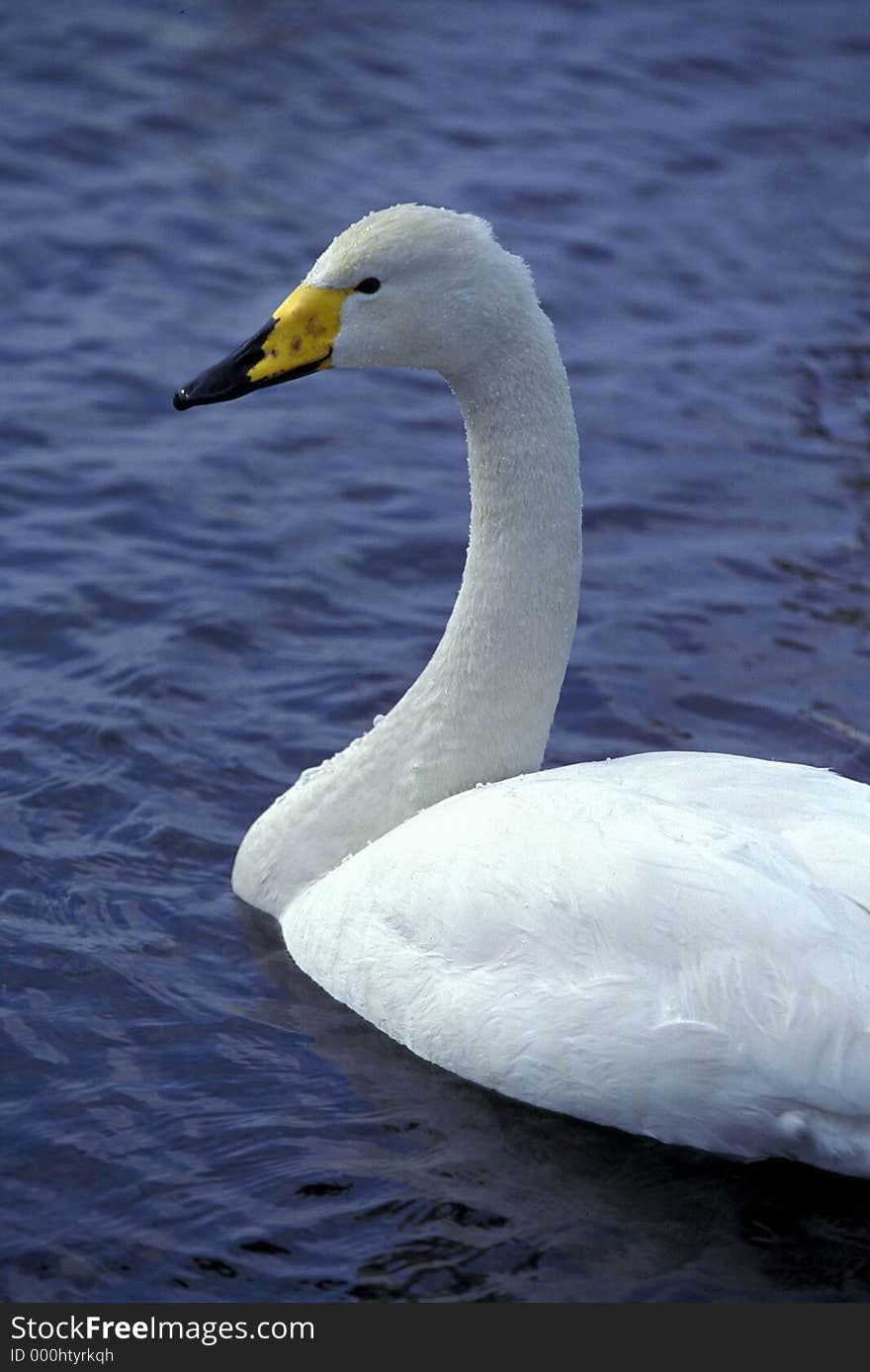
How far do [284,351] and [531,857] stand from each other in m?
1.92

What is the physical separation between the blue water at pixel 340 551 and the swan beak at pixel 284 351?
1827mm

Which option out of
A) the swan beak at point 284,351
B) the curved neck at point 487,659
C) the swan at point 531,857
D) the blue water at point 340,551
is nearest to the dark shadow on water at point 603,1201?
the blue water at point 340,551

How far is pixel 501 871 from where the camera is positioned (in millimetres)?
6273

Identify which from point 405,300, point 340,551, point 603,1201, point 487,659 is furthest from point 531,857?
point 340,551

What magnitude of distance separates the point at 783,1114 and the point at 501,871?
108cm

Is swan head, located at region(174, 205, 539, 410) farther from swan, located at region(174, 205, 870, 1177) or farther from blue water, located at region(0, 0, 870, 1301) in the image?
blue water, located at region(0, 0, 870, 1301)

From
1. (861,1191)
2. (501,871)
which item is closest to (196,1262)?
(501,871)

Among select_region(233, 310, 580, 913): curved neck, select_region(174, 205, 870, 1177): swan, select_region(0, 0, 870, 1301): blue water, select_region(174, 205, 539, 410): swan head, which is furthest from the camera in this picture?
select_region(233, 310, 580, 913): curved neck

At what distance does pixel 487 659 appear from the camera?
7184 millimetres

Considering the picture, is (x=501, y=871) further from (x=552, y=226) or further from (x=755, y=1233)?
(x=552, y=226)

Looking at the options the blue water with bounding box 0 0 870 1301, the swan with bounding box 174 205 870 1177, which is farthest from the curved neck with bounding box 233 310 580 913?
the blue water with bounding box 0 0 870 1301

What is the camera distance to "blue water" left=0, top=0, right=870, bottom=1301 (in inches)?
239

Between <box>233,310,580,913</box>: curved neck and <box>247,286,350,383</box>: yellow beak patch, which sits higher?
<box>247,286,350,383</box>: yellow beak patch

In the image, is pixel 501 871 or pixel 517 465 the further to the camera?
pixel 517 465
